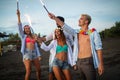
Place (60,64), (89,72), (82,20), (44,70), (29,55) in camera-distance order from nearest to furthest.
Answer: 1. (89,72)
2. (82,20)
3. (60,64)
4. (29,55)
5. (44,70)

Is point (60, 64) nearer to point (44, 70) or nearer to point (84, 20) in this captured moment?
point (84, 20)

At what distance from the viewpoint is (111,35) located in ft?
160

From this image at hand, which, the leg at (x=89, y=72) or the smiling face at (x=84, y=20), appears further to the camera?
the smiling face at (x=84, y=20)

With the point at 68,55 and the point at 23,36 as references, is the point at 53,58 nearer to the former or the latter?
the point at 68,55

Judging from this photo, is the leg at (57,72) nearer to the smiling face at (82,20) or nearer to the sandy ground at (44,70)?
the smiling face at (82,20)

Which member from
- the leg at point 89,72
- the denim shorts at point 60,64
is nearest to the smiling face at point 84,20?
the leg at point 89,72

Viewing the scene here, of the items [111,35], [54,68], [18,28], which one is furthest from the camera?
[111,35]

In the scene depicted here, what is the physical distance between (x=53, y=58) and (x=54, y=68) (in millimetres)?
277

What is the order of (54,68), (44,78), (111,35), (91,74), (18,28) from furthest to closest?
1. (111,35)
2. (44,78)
3. (18,28)
4. (54,68)
5. (91,74)

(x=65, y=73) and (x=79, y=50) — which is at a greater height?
(x=79, y=50)

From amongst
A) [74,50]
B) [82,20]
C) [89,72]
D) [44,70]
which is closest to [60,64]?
[74,50]

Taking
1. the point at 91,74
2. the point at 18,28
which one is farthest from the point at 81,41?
the point at 18,28

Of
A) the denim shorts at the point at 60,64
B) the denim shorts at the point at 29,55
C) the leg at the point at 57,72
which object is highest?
the denim shorts at the point at 29,55

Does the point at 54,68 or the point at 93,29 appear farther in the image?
the point at 54,68
